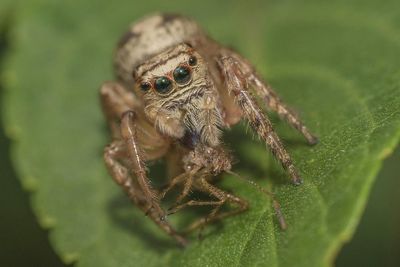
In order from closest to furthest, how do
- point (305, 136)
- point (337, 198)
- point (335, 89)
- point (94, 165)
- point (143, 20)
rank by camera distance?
point (337, 198) → point (305, 136) → point (335, 89) → point (94, 165) → point (143, 20)

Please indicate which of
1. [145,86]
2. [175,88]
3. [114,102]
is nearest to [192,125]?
[175,88]

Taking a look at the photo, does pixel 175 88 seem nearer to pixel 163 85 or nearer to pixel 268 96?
pixel 163 85

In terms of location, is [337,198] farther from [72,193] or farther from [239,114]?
[72,193]

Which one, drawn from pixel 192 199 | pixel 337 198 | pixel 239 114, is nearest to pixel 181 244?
pixel 192 199

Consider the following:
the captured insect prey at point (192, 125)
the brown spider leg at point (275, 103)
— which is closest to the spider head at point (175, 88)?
the captured insect prey at point (192, 125)

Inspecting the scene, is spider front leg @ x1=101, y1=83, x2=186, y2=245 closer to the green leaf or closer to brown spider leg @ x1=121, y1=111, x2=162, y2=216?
brown spider leg @ x1=121, y1=111, x2=162, y2=216

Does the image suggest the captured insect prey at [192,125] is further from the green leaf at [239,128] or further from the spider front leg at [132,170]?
the green leaf at [239,128]
